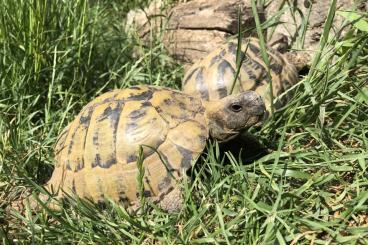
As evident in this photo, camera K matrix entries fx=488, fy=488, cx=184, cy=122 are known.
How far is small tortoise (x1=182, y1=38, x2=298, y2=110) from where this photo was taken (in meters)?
3.30

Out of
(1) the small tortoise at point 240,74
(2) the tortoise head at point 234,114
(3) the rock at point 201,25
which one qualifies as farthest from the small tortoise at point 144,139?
(3) the rock at point 201,25

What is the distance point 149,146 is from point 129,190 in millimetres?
288

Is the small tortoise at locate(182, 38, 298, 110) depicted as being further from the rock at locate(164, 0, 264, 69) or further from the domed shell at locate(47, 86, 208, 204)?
the domed shell at locate(47, 86, 208, 204)

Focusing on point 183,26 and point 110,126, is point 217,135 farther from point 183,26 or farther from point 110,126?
point 183,26

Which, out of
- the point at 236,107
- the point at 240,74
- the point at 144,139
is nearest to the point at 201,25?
the point at 240,74

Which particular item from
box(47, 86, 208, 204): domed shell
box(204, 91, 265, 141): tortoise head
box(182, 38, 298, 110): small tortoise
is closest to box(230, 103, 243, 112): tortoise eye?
→ box(204, 91, 265, 141): tortoise head

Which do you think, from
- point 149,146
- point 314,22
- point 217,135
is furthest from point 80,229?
point 314,22

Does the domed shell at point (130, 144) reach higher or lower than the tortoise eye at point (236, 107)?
lower

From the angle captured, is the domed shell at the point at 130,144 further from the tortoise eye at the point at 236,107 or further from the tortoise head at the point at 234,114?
the tortoise eye at the point at 236,107

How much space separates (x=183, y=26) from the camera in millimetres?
4168

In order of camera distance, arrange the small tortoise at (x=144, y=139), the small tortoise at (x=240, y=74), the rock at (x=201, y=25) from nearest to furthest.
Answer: the small tortoise at (x=144, y=139) < the small tortoise at (x=240, y=74) < the rock at (x=201, y=25)

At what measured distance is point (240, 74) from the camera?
3314 mm

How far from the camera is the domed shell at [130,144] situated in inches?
98.3

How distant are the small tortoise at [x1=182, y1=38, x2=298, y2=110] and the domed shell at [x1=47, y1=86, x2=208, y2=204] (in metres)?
0.59
